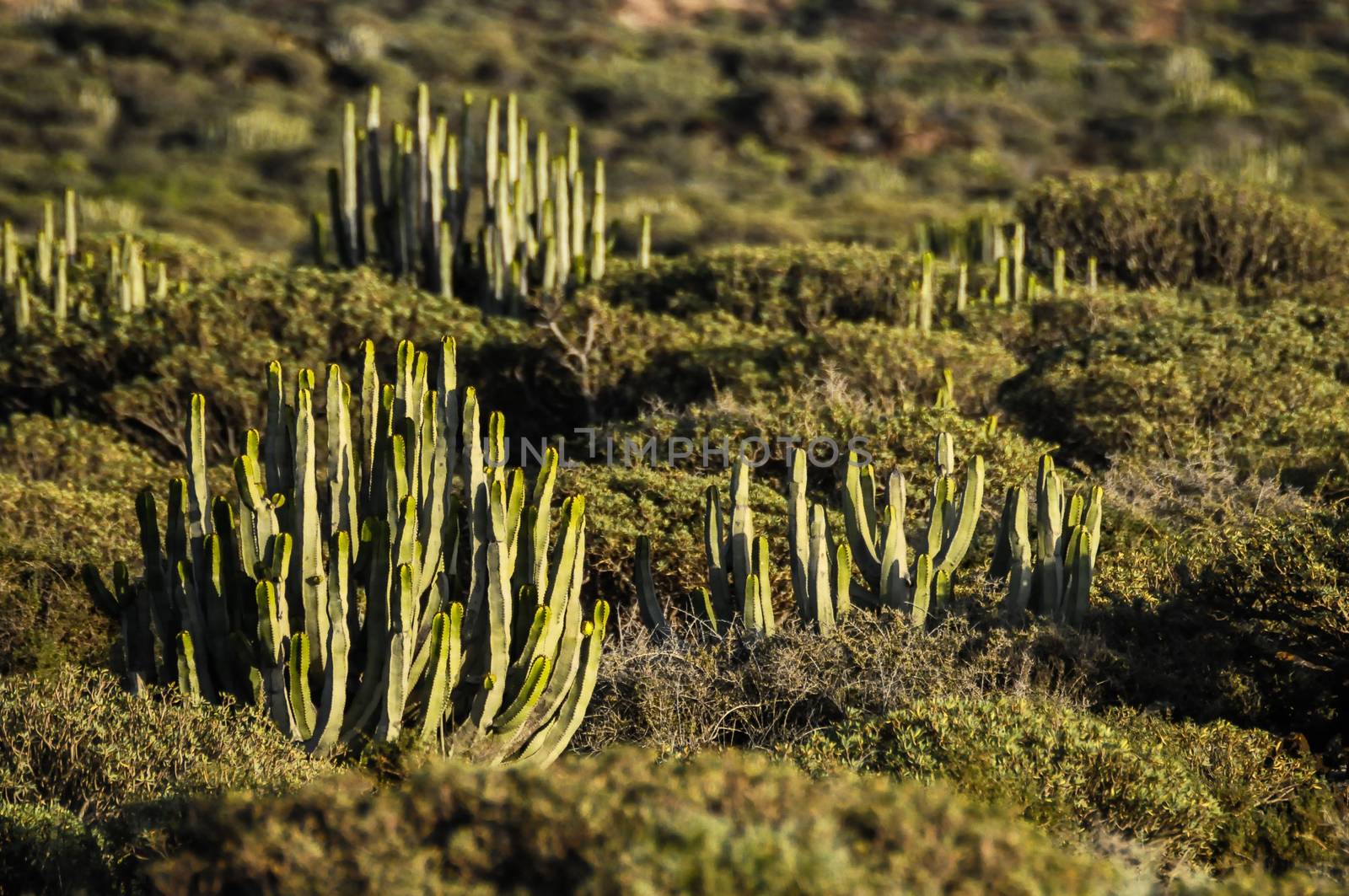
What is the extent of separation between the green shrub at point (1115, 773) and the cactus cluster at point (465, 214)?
9307 millimetres

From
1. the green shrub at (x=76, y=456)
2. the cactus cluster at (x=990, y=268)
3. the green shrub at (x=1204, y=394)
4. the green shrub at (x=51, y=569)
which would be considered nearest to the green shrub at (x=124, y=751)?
the green shrub at (x=51, y=569)

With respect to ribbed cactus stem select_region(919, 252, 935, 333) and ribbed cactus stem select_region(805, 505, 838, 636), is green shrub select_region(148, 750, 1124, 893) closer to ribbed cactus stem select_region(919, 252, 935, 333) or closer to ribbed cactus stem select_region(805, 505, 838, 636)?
ribbed cactus stem select_region(805, 505, 838, 636)

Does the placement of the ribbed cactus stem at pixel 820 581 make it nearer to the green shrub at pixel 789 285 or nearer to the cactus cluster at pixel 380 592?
the cactus cluster at pixel 380 592

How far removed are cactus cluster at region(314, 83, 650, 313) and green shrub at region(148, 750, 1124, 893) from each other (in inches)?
437

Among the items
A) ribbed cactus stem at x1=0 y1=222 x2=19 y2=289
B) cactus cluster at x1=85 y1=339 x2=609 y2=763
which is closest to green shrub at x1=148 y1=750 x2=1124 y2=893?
cactus cluster at x1=85 y1=339 x2=609 y2=763

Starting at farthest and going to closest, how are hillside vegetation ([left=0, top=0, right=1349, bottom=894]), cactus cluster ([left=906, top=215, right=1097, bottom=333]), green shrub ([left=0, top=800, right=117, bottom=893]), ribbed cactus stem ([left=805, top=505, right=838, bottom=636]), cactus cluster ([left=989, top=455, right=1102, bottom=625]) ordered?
cactus cluster ([left=906, top=215, right=1097, bottom=333]) → cactus cluster ([left=989, top=455, right=1102, bottom=625]) → ribbed cactus stem ([left=805, top=505, right=838, bottom=636]) → green shrub ([left=0, top=800, right=117, bottom=893]) → hillside vegetation ([left=0, top=0, right=1349, bottom=894])

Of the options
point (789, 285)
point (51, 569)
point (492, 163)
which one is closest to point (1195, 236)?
point (789, 285)

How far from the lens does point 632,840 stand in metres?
4.04

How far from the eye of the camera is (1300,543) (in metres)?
7.57

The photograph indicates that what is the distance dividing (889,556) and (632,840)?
4332 mm

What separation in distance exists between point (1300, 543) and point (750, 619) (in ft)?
8.33

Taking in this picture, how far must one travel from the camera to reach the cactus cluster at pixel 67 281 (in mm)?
15430

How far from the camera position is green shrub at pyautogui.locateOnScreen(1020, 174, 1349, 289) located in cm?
1725

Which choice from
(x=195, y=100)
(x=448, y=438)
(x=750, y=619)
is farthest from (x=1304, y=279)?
(x=195, y=100)
